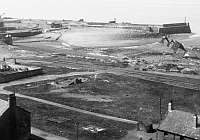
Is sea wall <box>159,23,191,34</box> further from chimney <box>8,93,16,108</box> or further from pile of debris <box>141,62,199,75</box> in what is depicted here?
chimney <box>8,93,16,108</box>

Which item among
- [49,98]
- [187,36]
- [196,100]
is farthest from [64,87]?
[187,36]

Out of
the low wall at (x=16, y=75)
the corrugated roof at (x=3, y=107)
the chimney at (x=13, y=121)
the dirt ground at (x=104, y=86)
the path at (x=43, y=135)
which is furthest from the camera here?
the low wall at (x=16, y=75)

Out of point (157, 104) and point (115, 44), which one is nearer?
point (157, 104)

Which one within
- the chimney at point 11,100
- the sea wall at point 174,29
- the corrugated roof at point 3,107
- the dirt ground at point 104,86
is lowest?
the dirt ground at point 104,86

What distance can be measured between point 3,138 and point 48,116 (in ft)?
43.7

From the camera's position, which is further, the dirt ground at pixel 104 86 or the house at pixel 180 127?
the dirt ground at pixel 104 86

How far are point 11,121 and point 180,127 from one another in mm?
16904

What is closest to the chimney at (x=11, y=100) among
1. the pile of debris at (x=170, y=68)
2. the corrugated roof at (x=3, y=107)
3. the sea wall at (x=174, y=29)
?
the corrugated roof at (x=3, y=107)

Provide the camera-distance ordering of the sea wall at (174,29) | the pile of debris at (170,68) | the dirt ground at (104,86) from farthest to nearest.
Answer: the sea wall at (174,29)
the pile of debris at (170,68)
the dirt ground at (104,86)

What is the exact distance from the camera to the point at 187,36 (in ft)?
521

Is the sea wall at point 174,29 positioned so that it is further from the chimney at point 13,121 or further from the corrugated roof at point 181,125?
the chimney at point 13,121

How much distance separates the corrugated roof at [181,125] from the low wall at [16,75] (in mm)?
40906

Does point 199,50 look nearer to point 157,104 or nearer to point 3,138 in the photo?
point 157,104

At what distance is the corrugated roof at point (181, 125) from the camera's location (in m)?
40.3
